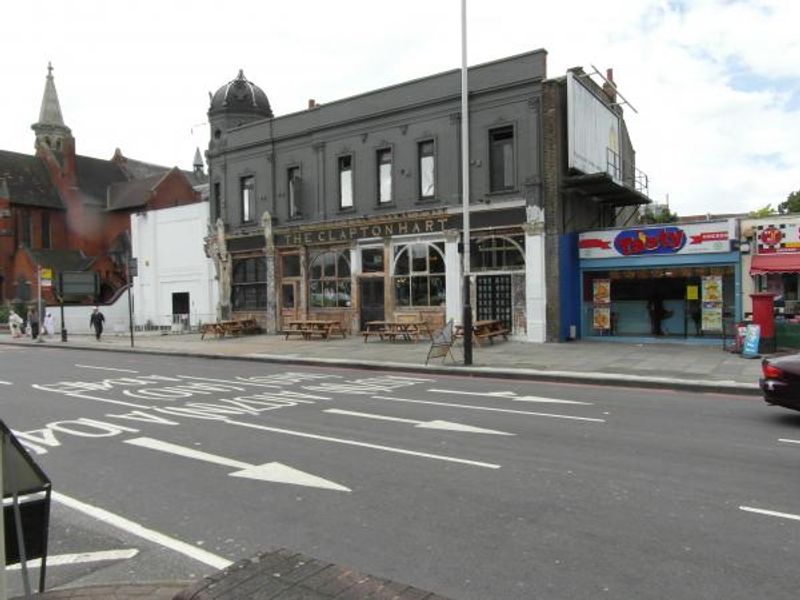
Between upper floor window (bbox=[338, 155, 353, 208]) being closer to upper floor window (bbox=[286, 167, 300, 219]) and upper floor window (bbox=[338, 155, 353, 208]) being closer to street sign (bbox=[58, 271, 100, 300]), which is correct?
upper floor window (bbox=[286, 167, 300, 219])

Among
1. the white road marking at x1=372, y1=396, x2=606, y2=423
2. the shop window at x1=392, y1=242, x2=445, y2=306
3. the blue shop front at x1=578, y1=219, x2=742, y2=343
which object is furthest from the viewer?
the shop window at x1=392, y1=242, x2=445, y2=306

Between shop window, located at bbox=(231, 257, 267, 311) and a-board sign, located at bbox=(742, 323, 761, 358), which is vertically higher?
shop window, located at bbox=(231, 257, 267, 311)

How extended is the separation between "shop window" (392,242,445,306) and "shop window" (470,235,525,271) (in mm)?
1420

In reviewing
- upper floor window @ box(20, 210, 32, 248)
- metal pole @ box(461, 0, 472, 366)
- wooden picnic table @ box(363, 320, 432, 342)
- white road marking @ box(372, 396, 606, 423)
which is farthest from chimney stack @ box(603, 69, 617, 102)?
upper floor window @ box(20, 210, 32, 248)

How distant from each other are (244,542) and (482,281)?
1905 centimetres

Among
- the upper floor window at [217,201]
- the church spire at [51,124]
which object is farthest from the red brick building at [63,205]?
the upper floor window at [217,201]

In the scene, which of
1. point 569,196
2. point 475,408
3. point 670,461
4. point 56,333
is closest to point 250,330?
point 569,196

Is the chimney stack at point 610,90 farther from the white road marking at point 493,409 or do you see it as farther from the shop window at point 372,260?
the white road marking at point 493,409

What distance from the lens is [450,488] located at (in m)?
6.17

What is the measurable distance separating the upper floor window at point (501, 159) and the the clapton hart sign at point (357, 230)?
2.16 meters

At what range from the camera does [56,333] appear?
132 feet

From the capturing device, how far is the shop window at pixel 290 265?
93.9 ft

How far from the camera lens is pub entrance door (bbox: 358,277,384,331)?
25891 millimetres

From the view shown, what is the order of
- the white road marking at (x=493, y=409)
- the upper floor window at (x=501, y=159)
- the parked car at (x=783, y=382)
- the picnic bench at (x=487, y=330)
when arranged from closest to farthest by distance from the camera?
1. the parked car at (x=783, y=382)
2. the white road marking at (x=493, y=409)
3. the picnic bench at (x=487, y=330)
4. the upper floor window at (x=501, y=159)
